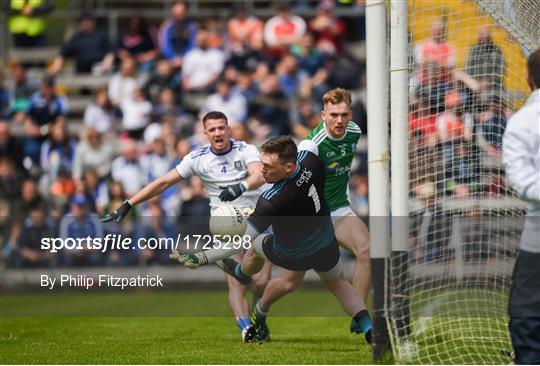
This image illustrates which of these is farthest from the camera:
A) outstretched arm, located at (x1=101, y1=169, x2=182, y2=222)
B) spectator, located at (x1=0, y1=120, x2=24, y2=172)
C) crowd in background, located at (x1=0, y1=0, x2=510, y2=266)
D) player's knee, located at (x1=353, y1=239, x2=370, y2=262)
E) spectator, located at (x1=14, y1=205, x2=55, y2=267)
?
spectator, located at (x1=0, y1=120, x2=24, y2=172)

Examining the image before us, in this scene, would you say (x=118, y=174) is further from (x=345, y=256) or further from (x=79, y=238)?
(x=345, y=256)

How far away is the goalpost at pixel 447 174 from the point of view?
26.5ft

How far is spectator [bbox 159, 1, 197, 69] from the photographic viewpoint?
21.0 m

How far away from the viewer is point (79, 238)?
50.4 ft

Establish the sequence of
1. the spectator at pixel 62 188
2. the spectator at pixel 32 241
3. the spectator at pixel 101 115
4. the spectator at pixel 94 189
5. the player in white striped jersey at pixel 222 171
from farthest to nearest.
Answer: the spectator at pixel 101 115 < the spectator at pixel 62 188 < the spectator at pixel 94 189 < the spectator at pixel 32 241 < the player in white striped jersey at pixel 222 171

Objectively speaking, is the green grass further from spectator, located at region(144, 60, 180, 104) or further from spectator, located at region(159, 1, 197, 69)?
spectator, located at region(159, 1, 197, 69)

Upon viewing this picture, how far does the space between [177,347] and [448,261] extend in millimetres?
2553

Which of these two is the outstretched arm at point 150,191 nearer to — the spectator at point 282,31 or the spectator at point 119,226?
the spectator at point 119,226

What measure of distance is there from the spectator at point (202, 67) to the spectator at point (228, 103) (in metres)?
0.75

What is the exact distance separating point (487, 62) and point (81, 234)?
7512 millimetres

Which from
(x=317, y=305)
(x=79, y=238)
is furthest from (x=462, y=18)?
(x=79, y=238)

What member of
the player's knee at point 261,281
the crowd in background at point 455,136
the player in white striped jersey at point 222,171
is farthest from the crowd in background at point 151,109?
the crowd in background at point 455,136

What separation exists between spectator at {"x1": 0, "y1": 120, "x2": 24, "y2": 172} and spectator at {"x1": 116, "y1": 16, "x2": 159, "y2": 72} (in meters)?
2.64

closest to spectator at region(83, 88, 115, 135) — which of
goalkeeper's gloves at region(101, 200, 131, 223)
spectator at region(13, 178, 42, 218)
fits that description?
spectator at region(13, 178, 42, 218)
